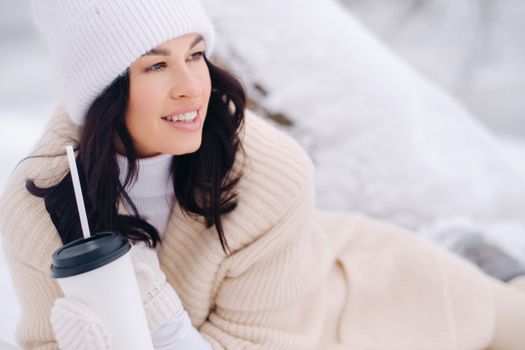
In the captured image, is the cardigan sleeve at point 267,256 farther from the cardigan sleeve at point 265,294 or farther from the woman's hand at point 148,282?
the woman's hand at point 148,282

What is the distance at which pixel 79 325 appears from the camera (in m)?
0.59

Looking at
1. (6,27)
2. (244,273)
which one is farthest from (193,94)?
(6,27)

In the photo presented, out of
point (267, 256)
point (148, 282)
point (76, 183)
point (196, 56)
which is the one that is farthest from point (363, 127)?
point (76, 183)

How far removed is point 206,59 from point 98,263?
0.41m

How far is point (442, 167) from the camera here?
1708mm

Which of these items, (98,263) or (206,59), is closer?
(98,263)

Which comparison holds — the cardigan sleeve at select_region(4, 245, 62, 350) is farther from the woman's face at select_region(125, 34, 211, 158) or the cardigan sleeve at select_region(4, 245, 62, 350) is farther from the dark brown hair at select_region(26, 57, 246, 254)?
the woman's face at select_region(125, 34, 211, 158)

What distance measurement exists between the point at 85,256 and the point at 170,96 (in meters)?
0.29

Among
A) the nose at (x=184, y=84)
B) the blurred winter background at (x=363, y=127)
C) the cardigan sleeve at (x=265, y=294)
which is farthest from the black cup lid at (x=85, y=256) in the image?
the blurred winter background at (x=363, y=127)

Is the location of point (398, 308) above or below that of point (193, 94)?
below

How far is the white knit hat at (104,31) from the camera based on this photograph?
699 millimetres

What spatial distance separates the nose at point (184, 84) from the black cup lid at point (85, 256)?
25 cm

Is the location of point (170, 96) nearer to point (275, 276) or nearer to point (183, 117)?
point (183, 117)

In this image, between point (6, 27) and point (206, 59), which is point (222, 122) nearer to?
point (206, 59)
